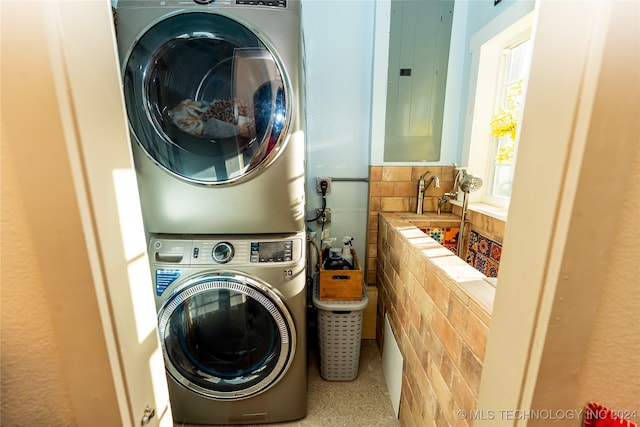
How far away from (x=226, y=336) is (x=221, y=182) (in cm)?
73

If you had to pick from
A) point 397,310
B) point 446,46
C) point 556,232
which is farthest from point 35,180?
point 446,46

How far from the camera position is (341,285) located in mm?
1380

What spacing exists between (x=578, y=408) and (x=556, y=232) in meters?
0.30

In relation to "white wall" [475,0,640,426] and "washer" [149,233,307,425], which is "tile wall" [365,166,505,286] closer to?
"washer" [149,233,307,425]

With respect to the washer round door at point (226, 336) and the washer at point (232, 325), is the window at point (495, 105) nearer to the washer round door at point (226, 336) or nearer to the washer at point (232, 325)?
the washer at point (232, 325)

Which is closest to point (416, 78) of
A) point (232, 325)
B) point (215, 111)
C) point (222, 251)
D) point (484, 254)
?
point (484, 254)

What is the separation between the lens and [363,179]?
1779 millimetres

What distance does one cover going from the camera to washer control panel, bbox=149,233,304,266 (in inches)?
41.9

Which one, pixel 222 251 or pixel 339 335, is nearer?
pixel 222 251

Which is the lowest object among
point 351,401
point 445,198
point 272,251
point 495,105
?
point 351,401

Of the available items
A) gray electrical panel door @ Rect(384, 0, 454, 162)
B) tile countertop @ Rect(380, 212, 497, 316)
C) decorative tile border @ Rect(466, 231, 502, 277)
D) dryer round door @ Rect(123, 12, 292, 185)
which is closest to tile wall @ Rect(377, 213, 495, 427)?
tile countertop @ Rect(380, 212, 497, 316)

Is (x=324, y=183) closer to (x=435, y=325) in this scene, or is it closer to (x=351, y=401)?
(x=435, y=325)

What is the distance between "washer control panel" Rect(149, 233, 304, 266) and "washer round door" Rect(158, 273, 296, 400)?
7 cm

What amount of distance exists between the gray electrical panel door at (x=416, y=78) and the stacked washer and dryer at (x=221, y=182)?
2.93 ft
